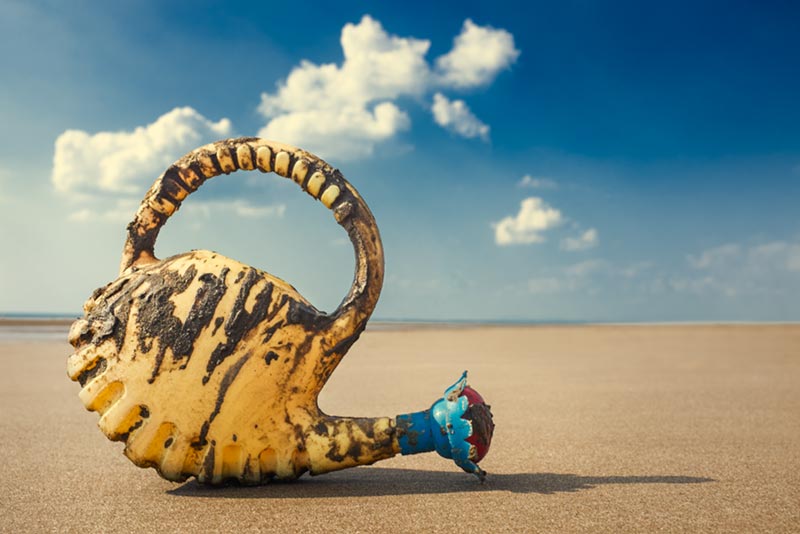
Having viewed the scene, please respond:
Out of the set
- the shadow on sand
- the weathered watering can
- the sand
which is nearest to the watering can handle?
the weathered watering can

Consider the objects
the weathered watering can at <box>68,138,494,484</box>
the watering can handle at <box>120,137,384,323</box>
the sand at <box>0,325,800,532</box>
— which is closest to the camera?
the sand at <box>0,325,800,532</box>

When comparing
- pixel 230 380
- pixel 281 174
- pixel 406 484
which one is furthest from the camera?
pixel 281 174

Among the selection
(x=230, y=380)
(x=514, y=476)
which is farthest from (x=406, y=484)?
(x=230, y=380)

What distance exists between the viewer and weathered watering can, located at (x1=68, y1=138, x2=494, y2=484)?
247cm

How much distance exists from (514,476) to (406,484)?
1.55 feet

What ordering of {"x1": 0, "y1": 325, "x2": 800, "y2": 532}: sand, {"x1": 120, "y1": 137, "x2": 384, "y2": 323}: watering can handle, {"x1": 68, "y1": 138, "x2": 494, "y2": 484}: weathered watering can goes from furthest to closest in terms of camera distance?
{"x1": 120, "y1": 137, "x2": 384, "y2": 323}: watering can handle → {"x1": 68, "y1": 138, "x2": 494, "y2": 484}: weathered watering can → {"x1": 0, "y1": 325, "x2": 800, "y2": 532}: sand

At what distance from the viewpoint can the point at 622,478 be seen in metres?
2.85

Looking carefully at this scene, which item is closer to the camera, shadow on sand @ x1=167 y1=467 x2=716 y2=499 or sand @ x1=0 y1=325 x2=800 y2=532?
sand @ x1=0 y1=325 x2=800 y2=532

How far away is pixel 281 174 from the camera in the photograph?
283 cm

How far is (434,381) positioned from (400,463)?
3.65m

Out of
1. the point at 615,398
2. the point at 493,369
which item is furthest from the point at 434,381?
the point at 615,398

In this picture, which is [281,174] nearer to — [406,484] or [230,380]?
[230,380]

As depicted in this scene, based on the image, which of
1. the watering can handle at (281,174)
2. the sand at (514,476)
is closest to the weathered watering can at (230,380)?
the watering can handle at (281,174)

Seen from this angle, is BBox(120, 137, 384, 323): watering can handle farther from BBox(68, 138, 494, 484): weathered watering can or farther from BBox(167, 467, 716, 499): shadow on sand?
BBox(167, 467, 716, 499): shadow on sand
